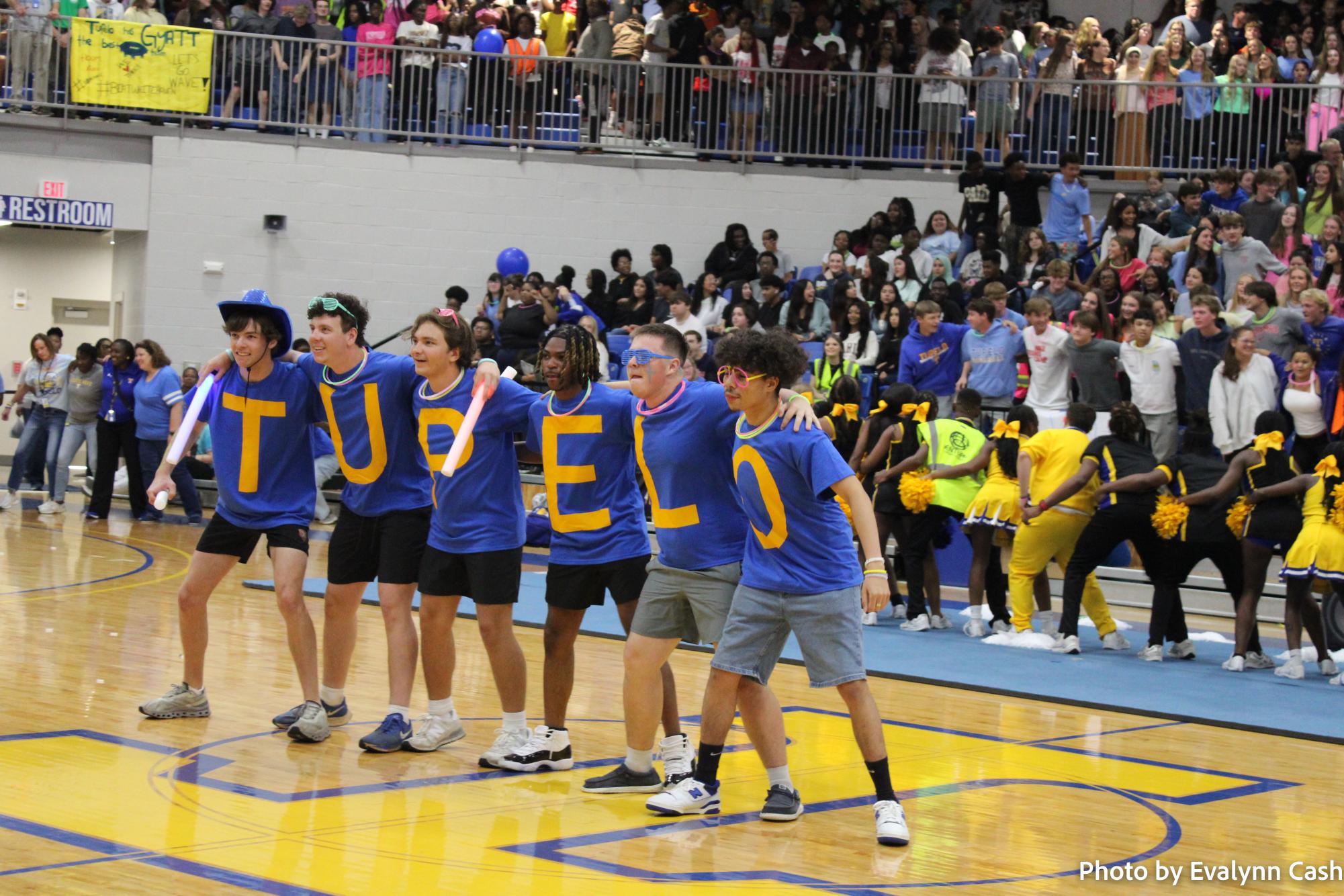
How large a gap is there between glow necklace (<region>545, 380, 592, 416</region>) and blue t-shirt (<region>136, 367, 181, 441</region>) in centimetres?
1143

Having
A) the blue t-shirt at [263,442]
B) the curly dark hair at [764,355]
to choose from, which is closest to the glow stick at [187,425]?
the blue t-shirt at [263,442]

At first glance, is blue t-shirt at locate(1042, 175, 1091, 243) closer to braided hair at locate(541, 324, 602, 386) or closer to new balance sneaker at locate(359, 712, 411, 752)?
braided hair at locate(541, 324, 602, 386)

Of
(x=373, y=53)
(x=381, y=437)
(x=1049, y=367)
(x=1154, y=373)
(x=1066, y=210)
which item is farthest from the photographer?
(x=373, y=53)

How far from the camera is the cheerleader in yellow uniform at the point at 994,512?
11297 millimetres

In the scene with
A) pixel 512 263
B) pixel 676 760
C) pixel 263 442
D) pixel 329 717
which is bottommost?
pixel 329 717

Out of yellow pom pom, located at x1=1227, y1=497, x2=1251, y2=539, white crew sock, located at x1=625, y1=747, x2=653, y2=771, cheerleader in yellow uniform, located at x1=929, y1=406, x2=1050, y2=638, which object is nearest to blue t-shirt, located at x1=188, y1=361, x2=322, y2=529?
white crew sock, located at x1=625, y1=747, x2=653, y2=771

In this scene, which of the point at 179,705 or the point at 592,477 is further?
the point at 179,705

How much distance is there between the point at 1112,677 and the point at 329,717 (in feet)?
16.3

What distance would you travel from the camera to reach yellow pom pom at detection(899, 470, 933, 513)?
458 inches

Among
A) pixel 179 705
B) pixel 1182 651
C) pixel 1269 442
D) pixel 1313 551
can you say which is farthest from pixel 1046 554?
pixel 179 705

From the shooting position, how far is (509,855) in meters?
5.10

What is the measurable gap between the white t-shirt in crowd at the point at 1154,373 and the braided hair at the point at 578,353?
7559 mm

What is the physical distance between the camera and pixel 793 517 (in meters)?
5.64

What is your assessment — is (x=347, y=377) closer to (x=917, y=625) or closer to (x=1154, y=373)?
(x=917, y=625)
